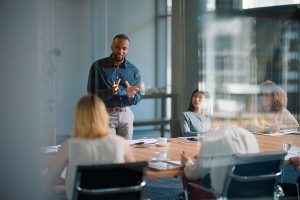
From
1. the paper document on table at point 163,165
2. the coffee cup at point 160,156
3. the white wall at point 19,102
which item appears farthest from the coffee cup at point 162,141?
the white wall at point 19,102

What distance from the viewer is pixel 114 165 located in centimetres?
290

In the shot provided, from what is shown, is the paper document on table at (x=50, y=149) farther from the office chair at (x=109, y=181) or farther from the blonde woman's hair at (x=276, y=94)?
the blonde woman's hair at (x=276, y=94)

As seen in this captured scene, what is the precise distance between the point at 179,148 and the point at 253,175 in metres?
0.95

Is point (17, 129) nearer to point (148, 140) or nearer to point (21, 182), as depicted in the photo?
point (21, 182)

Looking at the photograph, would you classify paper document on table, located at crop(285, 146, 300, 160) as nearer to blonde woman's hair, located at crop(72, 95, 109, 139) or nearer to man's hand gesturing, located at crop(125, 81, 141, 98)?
man's hand gesturing, located at crop(125, 81, 141, 98)

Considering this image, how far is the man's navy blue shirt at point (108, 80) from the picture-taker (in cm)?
336

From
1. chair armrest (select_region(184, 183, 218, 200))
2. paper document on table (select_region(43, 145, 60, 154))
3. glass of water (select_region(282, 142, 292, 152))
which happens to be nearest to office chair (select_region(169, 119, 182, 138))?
glass of water (select_region(282, 142, 292, 152))

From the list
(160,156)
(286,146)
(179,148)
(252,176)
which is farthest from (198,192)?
(286,146)

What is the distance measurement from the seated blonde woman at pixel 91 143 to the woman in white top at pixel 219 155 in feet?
1.72

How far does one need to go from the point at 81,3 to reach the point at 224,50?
1.30 m

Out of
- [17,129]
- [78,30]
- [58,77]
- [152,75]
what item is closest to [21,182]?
[17,129]

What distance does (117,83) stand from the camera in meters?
3.44

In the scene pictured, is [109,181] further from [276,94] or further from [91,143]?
[276,94]

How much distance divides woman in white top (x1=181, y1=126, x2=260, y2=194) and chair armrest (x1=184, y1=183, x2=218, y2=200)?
6 centimetres
